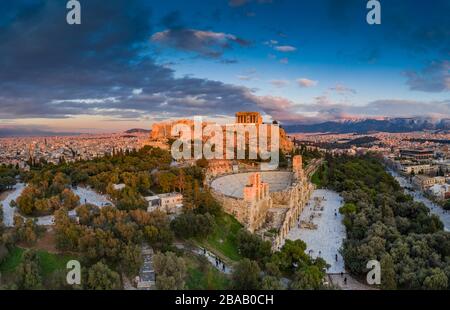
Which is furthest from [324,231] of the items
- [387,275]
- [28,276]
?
[28,276]

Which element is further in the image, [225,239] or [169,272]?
[225,239]

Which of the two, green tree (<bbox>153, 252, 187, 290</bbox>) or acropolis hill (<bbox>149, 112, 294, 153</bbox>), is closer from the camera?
green tree (<bbox>153, 252, 187, 290</bbox>)

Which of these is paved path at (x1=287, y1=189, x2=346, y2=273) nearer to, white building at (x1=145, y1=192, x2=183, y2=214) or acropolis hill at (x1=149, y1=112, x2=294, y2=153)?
white building at (x1=145, y1=192, x2=183, y2=214)

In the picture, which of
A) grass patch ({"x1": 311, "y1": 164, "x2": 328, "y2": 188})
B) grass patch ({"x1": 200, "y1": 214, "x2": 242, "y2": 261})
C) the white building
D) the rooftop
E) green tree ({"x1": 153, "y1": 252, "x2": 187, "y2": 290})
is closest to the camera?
green tree ({"x1": 153, "y1": 252, "x2": 187, "y2": 290})

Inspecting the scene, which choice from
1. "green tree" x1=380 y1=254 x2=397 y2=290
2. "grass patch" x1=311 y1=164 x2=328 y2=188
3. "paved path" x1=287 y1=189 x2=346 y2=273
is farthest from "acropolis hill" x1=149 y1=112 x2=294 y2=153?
"green tree" x1=380 y1=254 x2=397 y2=290

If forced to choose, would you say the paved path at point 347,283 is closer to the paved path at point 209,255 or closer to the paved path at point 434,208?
the paved path at point 209,255

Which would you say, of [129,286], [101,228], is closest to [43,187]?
[101,228]

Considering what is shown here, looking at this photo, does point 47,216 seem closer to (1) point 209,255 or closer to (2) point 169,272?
(1) point 209,255
